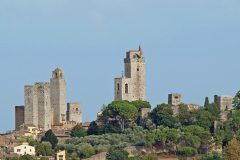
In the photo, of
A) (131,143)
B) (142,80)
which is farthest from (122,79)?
(131,143)

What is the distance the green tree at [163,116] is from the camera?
116688 mm

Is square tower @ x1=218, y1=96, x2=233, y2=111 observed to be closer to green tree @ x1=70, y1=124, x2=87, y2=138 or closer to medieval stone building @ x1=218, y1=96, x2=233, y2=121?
medieval stone building @ x1=218, y1=96, x2=233, y2=121

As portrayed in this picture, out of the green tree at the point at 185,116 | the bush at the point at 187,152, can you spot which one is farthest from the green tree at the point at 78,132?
the bush at the point at 187,152

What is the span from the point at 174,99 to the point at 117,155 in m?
12.2

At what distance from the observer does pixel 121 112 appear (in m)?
117

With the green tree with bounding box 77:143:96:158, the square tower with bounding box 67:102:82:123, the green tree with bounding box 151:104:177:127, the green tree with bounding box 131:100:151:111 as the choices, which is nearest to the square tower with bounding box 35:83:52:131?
the square tower with bounding box 67:102:82:123

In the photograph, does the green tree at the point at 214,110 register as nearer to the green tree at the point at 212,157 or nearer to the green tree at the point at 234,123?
the green tree at the point at 234,123

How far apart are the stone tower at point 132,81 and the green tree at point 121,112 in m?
5.16

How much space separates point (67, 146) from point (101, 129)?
4.74m

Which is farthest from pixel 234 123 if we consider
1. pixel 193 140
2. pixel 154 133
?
pixel 154 133

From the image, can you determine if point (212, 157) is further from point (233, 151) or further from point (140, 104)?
point (140, 104)

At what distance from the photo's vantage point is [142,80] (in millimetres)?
124000

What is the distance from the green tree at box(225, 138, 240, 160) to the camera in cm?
10656

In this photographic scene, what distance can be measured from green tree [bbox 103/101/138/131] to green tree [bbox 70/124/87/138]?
1.60 meters
